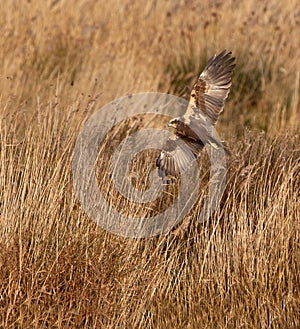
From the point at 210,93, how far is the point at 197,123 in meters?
0.22

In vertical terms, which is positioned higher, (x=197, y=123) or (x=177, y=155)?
(x=197, y=123)

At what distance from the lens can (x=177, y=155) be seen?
4.25m

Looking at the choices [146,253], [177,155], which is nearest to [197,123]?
[177,155]

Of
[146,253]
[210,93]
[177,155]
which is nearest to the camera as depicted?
[146,253]

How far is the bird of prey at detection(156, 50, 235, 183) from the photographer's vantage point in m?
4.21

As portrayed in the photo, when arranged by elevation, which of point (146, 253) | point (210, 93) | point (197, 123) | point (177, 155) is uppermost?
point (210, 93)

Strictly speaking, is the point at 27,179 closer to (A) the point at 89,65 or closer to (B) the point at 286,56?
(A) the point at 89,65

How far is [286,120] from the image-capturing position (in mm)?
6613

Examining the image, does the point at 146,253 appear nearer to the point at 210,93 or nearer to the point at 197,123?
the point at 197,123

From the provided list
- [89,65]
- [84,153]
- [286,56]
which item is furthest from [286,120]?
[84,153]

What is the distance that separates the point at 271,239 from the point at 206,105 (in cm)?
92

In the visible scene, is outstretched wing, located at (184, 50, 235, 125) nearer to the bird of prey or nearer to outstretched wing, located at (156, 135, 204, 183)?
the bird of prey

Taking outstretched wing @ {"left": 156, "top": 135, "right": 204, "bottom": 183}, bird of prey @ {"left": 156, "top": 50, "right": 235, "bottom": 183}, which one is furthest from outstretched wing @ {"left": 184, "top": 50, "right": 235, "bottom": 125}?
outstretched wing @ {"left": 156, "top": 135, "right": 204, "bottom": 183}

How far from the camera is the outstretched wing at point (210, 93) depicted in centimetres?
439
